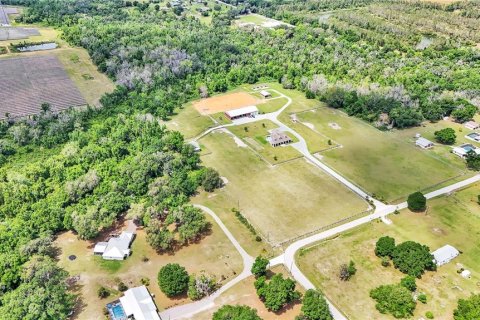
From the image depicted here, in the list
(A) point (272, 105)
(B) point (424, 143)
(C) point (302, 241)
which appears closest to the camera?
(C) point (302, 241)

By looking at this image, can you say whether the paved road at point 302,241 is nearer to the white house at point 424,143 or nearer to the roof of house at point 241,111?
the white house at point 424,143

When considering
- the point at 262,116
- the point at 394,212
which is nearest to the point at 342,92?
the point at 262,116

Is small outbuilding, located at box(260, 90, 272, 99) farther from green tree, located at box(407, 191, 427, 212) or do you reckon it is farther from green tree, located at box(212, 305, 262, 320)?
green tree, located at box(212, 305, 262, 320)

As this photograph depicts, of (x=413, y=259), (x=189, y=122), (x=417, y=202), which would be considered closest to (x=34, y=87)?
(x=189, y=122)

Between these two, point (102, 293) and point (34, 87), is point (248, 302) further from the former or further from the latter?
point (34, 87)

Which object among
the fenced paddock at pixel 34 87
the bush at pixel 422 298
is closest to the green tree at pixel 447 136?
the bush at pixel 422 298

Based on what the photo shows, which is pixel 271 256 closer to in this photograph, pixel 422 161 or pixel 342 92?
pixel 422 161

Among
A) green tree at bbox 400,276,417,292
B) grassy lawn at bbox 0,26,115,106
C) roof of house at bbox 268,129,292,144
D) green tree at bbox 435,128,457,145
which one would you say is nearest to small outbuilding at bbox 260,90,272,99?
roof of house at bbox 268,129,292,144

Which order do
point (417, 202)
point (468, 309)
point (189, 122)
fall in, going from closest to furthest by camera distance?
point (468, 309) → point (417, 202) → point (189, 122)
